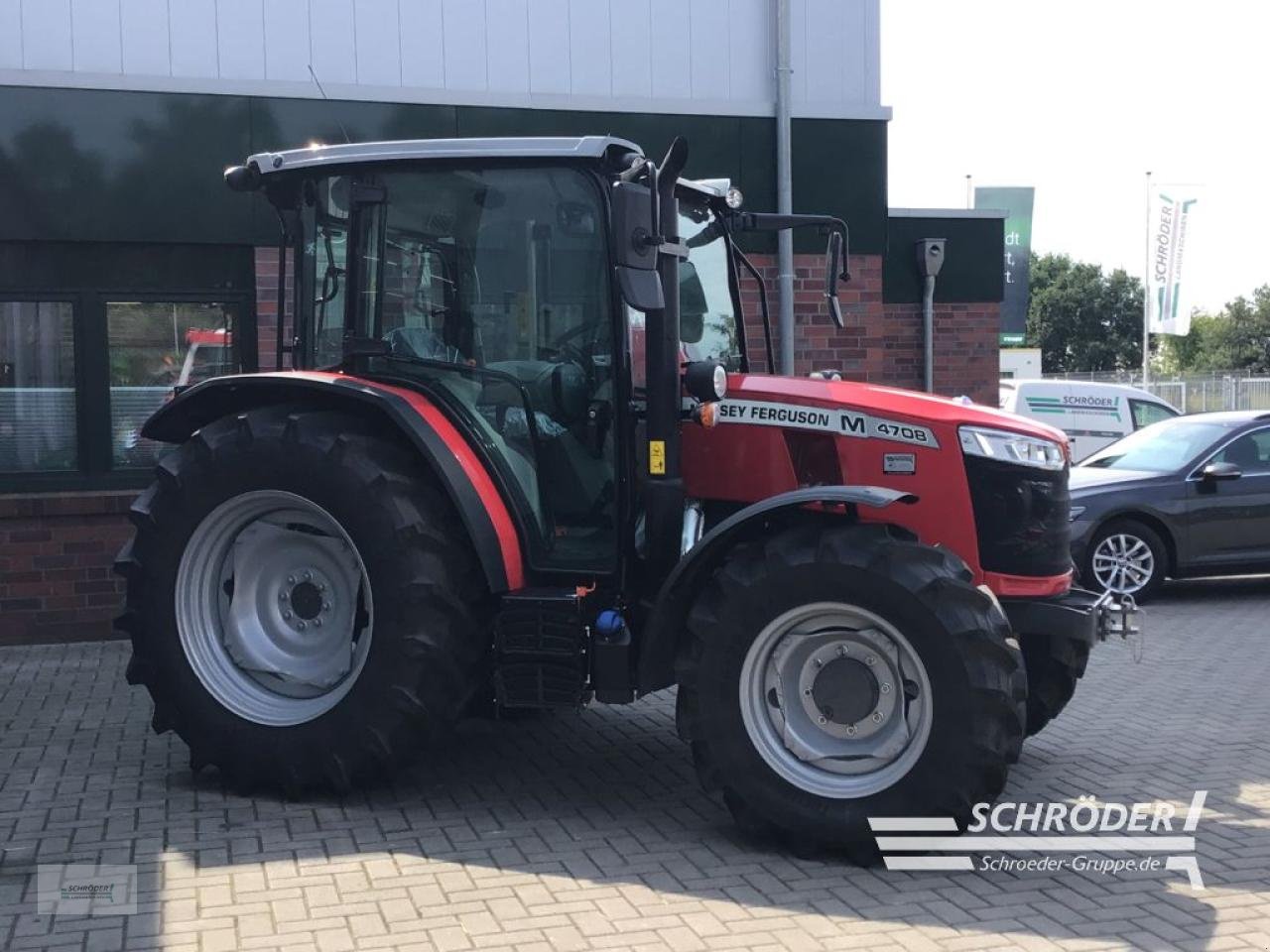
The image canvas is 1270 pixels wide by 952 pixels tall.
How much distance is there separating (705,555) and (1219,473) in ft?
25.0

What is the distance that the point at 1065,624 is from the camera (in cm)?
545

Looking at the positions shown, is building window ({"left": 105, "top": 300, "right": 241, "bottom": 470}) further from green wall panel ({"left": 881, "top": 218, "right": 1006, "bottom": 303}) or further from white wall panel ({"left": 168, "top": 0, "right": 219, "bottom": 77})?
green wall panel ({"left": 881, "top": 218, "right": 1006, "bottom": 303})

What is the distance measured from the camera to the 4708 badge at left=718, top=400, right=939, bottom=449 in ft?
18.3

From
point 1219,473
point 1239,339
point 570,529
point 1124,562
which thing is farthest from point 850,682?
point 1239,339

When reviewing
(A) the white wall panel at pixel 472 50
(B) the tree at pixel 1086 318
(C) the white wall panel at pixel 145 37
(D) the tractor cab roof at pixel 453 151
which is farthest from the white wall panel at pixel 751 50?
(B) the tree at pixel 1086 318

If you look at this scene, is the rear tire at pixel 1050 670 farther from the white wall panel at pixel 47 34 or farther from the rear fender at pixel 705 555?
the white wall panel at pixel 47 34

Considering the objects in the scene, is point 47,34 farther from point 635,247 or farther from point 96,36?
point 635,247

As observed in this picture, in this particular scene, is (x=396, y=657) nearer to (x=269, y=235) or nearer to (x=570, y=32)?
(x=269, y=235)

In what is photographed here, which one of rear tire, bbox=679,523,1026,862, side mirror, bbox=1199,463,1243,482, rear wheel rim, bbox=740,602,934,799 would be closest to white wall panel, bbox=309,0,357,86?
rear tire, bbox=679,523,1026,862

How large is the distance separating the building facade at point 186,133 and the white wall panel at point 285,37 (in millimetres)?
14

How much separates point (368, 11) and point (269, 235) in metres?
1.67

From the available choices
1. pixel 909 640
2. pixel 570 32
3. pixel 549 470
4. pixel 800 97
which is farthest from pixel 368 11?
pixel 909 640

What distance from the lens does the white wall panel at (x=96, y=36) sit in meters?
9.19

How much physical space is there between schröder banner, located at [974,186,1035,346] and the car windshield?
55.0ft
